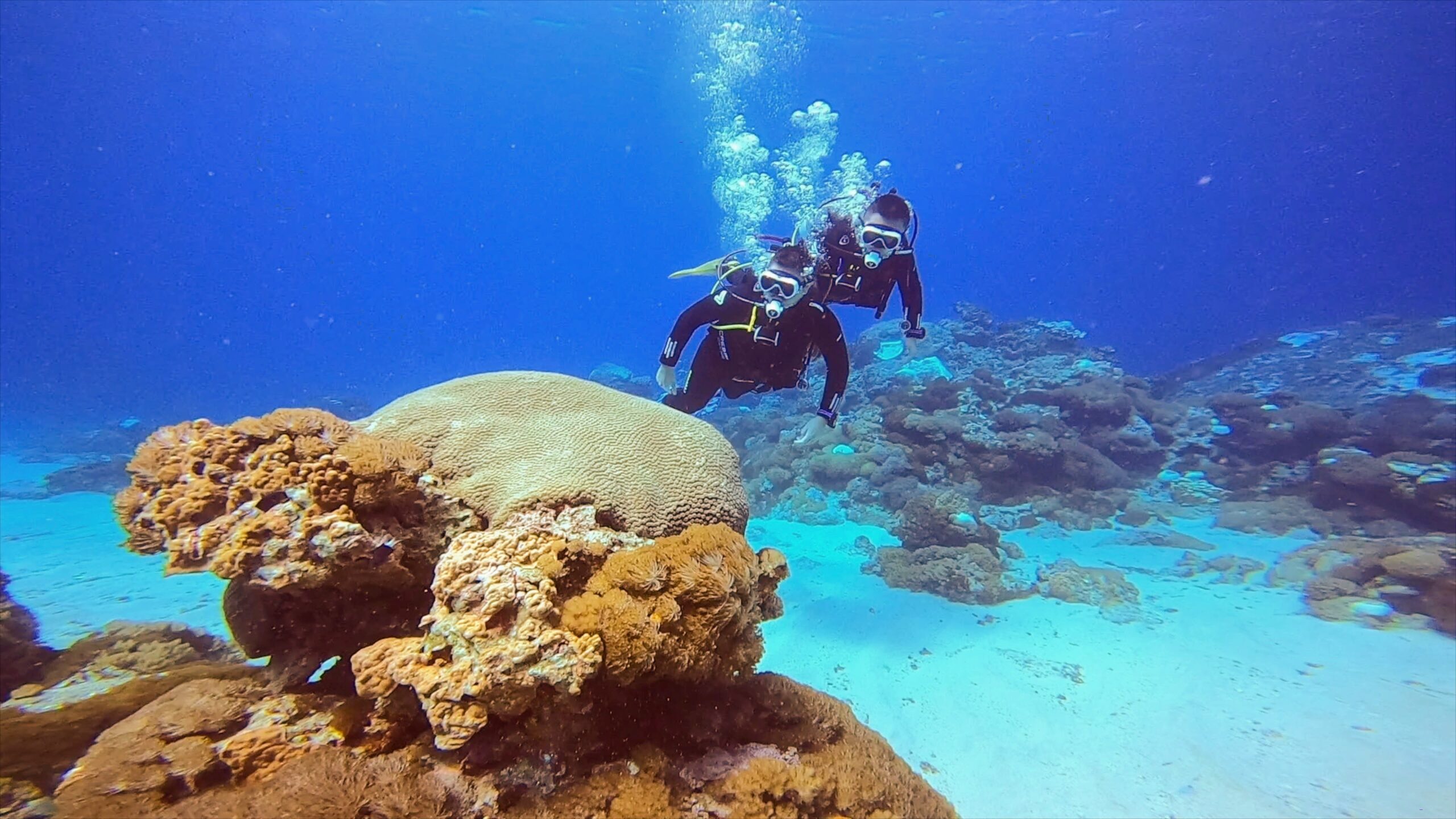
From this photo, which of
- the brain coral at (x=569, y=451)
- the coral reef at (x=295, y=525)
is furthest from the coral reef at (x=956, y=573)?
the coral reef at (x=295, y=525)

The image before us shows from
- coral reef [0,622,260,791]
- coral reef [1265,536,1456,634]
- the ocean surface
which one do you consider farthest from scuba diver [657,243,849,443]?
coral reef [1265,536,1456,634]

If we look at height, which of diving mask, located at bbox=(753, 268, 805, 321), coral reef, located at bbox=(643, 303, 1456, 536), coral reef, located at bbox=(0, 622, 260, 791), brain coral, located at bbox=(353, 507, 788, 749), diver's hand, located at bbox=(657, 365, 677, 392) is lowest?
coral reef, located at bbox=(0, 622, 260, 791)

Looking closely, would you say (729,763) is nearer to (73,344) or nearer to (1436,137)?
(73,344)

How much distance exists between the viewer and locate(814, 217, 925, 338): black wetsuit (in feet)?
23.7

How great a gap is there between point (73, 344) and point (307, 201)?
76.0m

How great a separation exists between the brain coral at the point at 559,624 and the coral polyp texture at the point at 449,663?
0.04ft

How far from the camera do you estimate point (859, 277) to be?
732 cm

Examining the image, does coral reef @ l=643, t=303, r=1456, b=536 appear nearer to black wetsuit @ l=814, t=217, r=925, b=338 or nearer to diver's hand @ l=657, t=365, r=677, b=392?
black wetsuit @ l=814, t=217, r=925, b=338

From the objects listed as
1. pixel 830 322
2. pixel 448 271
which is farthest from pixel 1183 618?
pixel 448 271

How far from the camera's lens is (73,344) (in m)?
54.0

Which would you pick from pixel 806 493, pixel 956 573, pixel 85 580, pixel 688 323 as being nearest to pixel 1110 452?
pixel 806 493

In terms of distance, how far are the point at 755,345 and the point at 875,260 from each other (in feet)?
5.79

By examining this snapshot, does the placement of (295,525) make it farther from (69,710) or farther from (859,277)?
(859,277)

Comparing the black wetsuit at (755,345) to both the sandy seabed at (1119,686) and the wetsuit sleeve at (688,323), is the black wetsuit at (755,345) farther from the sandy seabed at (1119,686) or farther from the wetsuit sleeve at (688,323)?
the sandy seabed at (1119,686)
